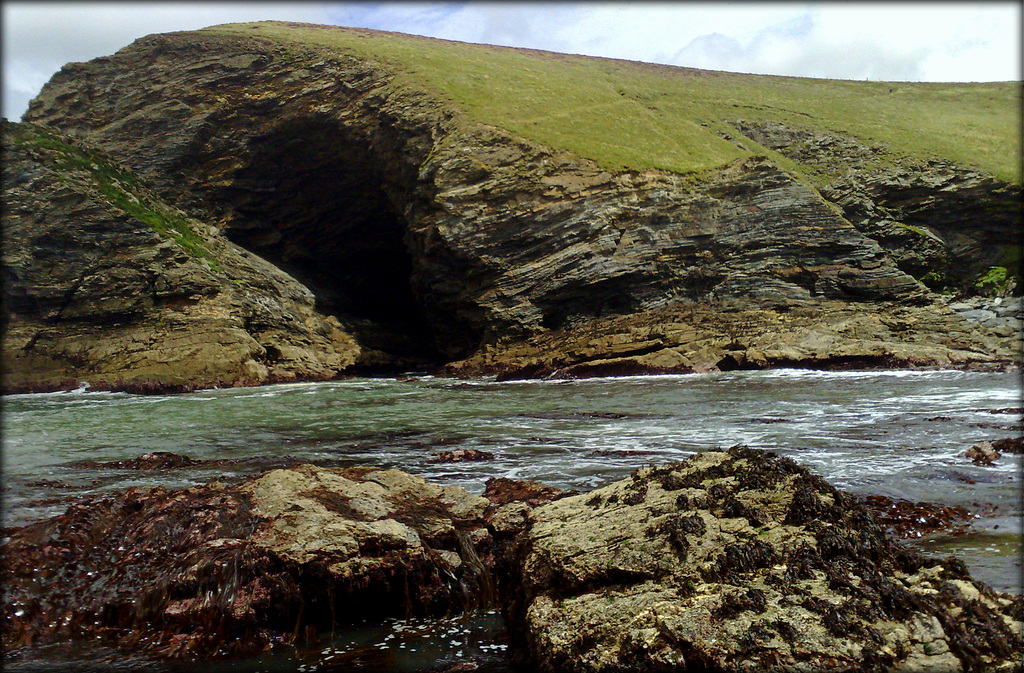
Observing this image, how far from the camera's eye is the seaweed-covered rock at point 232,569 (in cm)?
567

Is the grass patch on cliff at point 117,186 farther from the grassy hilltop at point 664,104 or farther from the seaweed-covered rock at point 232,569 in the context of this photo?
the seaweed-covered rock at point 232,569

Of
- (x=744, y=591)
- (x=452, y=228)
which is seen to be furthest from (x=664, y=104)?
(x=744, y=591)

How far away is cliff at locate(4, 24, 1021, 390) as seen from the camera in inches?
1395

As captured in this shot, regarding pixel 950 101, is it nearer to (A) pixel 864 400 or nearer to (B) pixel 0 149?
(A) pixel 864 400

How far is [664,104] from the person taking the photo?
5800cm

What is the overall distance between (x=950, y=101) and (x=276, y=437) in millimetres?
80555

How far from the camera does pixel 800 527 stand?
4.97 metres

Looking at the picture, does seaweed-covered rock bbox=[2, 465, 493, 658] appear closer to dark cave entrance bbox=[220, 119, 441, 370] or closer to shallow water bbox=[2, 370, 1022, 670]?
shallow water bbox=[2, 370, 1022, 670]

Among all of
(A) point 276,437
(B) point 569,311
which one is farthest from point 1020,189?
(A) point 276,437

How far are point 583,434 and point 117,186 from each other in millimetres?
43057

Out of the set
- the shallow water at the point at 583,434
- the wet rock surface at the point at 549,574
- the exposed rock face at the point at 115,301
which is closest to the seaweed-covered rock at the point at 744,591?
the wet rock surface at the point at 549,574

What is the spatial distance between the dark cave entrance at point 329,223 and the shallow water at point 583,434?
23.8 metres

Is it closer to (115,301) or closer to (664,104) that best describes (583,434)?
(115,301)

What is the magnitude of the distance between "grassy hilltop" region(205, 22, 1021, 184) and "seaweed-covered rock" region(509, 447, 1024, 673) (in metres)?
37.5
